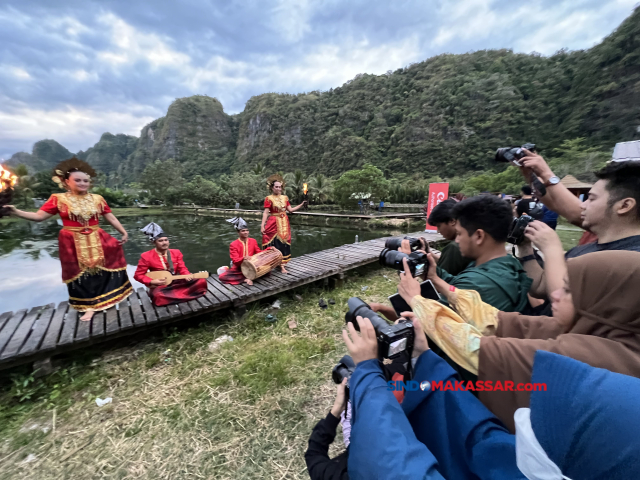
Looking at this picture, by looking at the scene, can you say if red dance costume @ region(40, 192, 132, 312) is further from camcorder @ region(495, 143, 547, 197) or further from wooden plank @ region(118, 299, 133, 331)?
camcorder @ region(495, 143, 547, 197)

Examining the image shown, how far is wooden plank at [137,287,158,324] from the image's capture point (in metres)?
2.99

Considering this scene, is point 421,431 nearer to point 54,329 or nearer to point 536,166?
point 536,166

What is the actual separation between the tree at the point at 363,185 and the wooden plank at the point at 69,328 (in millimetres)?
19498

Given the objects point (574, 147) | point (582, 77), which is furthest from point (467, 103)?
point (574, 147)

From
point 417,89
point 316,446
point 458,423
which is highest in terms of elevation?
point 417,89

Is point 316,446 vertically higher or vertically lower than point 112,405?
higher

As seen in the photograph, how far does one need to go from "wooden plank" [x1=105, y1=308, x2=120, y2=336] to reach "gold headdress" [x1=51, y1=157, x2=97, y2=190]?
158 centimetres

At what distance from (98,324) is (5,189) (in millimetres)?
1527

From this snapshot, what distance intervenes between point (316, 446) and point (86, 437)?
1997 mm

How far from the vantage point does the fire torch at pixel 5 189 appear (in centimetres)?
228

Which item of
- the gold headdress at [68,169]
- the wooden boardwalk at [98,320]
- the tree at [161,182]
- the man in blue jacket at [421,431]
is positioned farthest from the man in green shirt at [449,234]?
the tree at [161,182]

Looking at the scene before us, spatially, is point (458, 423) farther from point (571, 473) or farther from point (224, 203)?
point (224, 203)

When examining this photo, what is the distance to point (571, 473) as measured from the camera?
Result: 1.66ft

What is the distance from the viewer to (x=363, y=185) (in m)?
20.9
